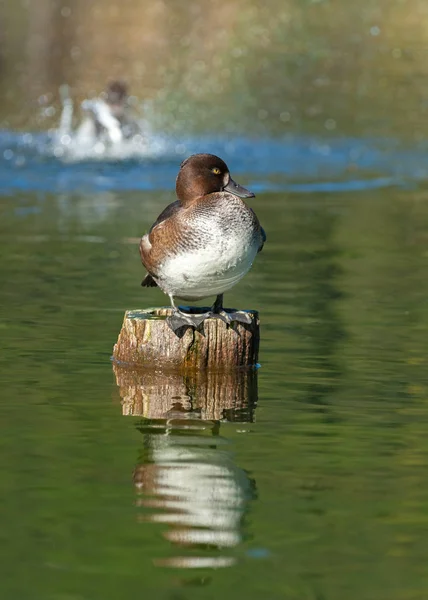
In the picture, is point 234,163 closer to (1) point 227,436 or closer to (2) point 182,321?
(2) point 182,321

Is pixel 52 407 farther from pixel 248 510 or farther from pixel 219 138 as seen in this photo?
pixel 219 138

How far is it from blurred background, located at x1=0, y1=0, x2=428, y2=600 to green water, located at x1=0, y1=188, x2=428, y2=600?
2 cm

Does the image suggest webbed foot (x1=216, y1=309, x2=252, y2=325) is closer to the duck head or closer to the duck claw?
the duck claw

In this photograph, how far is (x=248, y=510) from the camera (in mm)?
5656

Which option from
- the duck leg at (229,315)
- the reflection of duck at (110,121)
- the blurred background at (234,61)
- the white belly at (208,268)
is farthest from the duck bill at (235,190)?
the blurred background at (234,61)

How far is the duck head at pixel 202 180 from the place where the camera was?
8312 millimetres

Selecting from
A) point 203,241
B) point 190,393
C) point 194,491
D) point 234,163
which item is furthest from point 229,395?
point 234,163

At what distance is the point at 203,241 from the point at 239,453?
1738 mm

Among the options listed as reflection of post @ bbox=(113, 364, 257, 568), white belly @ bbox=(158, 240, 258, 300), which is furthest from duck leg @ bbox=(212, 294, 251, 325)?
reflection of post @ bbox=(113, 364, 257, 568)

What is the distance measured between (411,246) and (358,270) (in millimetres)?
1614

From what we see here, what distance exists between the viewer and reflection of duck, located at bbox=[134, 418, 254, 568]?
5.29 meters

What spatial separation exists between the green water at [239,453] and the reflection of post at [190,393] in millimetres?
79

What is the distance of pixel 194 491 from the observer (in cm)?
590

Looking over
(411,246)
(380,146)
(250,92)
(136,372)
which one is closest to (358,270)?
(411,246)
